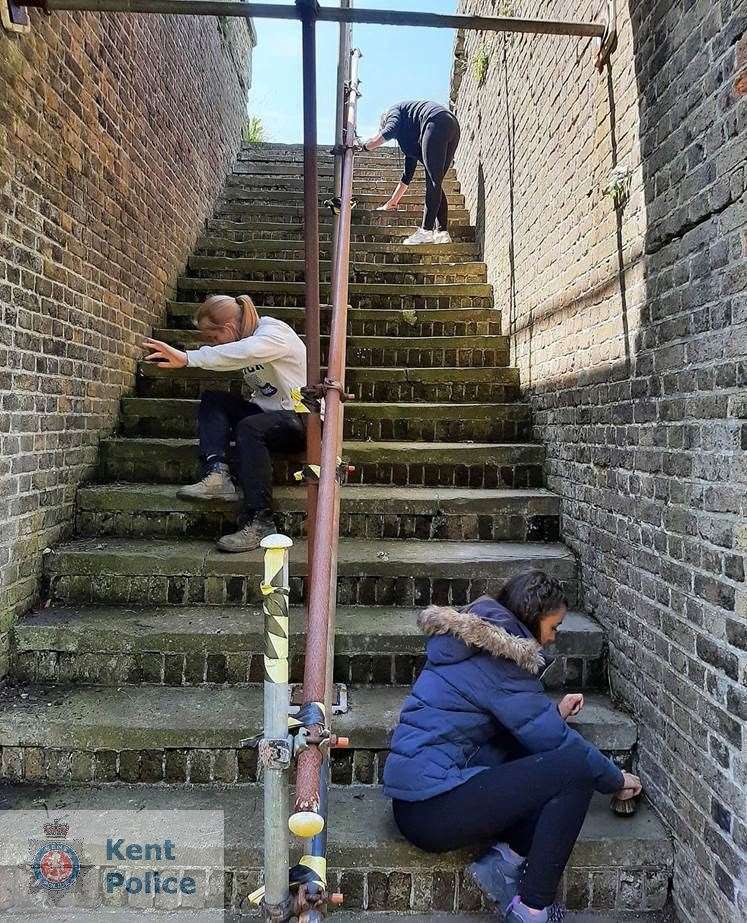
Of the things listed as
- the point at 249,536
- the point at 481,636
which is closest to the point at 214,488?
the point at 249,536

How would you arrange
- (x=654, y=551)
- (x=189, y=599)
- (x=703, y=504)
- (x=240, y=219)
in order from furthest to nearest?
(x=240, y=219) → (x=189, y=599) → (x=654, y=551) → (x=703, y=504)

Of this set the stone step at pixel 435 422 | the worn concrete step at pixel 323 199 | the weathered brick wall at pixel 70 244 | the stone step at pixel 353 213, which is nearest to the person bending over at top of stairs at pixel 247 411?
the weathered brick wall at pixel 70 244

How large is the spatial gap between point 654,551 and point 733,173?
1.23 m

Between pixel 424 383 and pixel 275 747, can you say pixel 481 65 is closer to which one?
pixel 424 383

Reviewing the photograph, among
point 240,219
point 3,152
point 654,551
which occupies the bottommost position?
point 654,551

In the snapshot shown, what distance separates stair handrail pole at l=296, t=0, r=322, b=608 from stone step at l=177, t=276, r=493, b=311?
2680 millimetres

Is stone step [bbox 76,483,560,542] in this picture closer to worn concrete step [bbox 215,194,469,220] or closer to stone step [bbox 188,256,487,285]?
stone step [bbox 188,256,487,285]

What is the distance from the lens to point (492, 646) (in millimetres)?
1922

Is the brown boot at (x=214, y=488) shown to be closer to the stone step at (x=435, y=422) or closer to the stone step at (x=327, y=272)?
the stone step at (x=435, y=422)

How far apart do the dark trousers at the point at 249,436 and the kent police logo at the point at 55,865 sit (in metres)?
1.54

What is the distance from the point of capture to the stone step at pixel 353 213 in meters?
6.32

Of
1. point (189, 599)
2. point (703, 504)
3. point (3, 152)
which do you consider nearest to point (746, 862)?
point (703, 504)

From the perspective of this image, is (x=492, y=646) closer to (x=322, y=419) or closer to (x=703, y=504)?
(x=703, y=504)

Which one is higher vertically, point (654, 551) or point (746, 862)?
point (654, 551)
